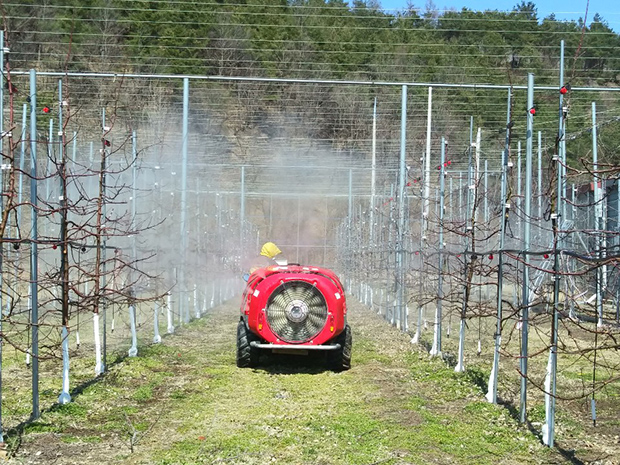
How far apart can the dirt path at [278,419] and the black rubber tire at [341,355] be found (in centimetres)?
14

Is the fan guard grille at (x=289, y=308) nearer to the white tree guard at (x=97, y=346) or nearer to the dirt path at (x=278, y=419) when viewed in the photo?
the dirt path at (x=278, y=419)

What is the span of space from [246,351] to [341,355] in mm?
1126

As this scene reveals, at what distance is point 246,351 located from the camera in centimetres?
908

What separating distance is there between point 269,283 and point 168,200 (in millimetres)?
9066

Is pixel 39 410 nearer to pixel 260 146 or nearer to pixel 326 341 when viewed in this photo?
pixel 326 341

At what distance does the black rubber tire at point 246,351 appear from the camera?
358 inches

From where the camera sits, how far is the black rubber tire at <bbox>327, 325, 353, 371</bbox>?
9.09 m

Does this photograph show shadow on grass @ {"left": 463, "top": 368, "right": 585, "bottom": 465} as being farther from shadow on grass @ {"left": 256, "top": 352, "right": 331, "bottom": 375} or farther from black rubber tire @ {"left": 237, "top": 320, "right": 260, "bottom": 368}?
black rubber tire @ {"left": 237, "top": 320, "right": 260, "bottom": 368}

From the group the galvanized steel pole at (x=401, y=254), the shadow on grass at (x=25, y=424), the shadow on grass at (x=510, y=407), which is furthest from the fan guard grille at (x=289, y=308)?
the galvanized steel pole at (x=401, y=254)

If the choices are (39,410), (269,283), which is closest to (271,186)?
(269,283)

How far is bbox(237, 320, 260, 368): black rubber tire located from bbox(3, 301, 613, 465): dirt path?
0.59ft

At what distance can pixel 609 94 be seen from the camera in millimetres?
17672

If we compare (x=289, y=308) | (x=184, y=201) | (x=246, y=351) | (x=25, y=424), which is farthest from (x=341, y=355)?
(x=184, y=201)

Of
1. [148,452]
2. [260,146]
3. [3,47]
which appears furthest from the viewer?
[260,146]
